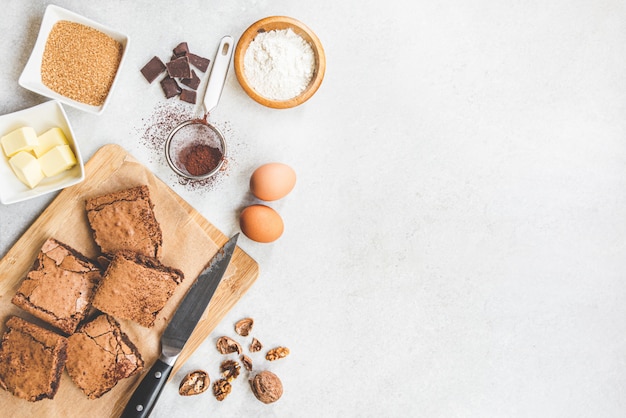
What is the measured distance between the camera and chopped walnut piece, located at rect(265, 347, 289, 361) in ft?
6.85

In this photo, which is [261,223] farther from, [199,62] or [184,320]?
[199,62]

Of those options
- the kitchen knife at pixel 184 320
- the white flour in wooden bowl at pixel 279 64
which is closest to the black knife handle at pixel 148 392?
the kitchen knife at pixel 184 320

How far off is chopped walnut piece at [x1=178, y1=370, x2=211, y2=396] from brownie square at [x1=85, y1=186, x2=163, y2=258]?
57 cm

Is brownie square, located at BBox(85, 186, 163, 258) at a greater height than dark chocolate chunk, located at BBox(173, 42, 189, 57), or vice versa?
dark chocolate chunk, located at BBox(173, 42, 189, 57)

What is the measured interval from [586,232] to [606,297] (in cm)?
33

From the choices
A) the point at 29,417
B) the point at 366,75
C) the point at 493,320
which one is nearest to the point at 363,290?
the point at 493,320

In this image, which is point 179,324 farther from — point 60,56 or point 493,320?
point 493,320

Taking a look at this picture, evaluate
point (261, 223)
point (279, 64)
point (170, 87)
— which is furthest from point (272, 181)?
point (170, 87)

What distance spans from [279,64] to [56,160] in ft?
3.07

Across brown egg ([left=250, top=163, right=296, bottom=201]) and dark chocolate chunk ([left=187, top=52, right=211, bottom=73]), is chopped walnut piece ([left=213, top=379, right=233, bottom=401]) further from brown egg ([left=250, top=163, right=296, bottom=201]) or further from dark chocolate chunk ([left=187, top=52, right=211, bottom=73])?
dark chocolate chunk ([left=187, top=52, right=211, bottom=73])

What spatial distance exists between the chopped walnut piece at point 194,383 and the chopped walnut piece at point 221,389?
0.13ft

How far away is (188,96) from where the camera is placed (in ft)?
6.61

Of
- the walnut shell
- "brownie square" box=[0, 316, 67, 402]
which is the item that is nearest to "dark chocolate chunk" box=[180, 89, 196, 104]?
"brownie square" box=[0, 316, 67, 402]

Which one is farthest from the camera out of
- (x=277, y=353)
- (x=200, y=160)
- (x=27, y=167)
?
(x=277, y=353)
